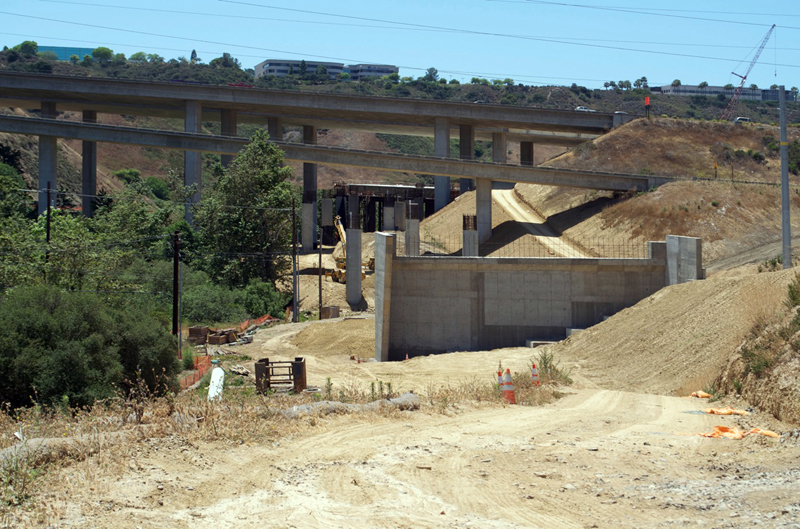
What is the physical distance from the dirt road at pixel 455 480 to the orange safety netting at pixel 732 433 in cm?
36

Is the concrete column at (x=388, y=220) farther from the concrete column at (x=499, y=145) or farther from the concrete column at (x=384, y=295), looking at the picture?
the concrete column at (x=384, y=295)

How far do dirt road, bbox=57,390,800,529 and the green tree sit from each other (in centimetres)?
4267

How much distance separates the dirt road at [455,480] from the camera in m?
9.38

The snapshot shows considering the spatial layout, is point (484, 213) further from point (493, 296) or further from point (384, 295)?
point (384, 295)

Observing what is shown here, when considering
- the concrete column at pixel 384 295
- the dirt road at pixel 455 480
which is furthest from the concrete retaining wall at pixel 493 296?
the dirt road at pixel 455 480

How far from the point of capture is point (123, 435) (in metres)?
12.1

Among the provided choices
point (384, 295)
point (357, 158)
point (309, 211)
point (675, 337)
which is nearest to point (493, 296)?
point (384, 295)

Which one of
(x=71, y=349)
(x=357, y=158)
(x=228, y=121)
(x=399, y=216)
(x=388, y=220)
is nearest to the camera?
(x=71, y=349)

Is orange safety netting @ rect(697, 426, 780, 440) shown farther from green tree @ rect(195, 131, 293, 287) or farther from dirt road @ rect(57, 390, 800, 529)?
green tree @ rect(195, 131, 293, 287)

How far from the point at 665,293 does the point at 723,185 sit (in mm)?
30568

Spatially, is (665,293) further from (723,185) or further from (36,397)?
(723,185)

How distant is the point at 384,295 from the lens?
35719 millimetres

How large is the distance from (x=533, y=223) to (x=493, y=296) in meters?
27.3

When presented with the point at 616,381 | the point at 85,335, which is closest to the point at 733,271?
the point at 616,381
